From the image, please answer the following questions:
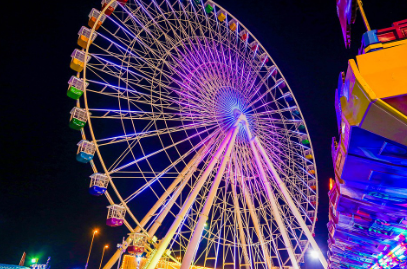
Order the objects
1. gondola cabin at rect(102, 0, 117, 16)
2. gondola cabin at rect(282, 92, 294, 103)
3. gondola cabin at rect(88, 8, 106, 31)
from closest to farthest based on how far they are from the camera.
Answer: gondola cabin at rect(88, 8, 106, 31), gondola cabin at rect(102, 0, 117, 16), gondola cabin at rect(282, 92, 294, 103)

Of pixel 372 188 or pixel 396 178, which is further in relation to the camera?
pixel 372 188

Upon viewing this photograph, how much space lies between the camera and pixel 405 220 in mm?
4836

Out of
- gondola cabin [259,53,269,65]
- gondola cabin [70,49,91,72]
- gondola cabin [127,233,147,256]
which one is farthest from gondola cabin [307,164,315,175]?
gondola cabin [70,49,91,72]

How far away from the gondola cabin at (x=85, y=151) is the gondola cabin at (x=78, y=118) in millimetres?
946

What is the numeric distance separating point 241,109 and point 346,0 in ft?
45.9

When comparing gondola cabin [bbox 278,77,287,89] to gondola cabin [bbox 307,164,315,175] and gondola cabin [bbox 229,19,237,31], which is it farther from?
gondola cabin [bbox 307,164,315,175]

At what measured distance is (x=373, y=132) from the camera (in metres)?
2.96

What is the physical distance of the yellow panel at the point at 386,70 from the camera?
9.00ft

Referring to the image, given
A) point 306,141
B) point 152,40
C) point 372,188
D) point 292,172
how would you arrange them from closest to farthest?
point 372,188 < point 152,40 < point 292,172 < point 306,141

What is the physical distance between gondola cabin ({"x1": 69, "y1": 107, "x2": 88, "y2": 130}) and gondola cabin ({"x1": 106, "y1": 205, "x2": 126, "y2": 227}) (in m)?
4.28

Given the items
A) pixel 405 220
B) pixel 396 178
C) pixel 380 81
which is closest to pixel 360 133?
pixel 380 81

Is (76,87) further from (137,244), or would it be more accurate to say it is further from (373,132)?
(373,132)

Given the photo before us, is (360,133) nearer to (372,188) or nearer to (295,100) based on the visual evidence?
(372,188)

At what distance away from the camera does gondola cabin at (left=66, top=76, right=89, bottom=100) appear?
1377 cm
